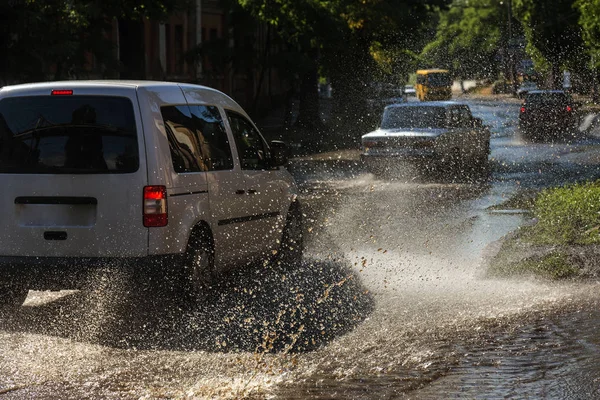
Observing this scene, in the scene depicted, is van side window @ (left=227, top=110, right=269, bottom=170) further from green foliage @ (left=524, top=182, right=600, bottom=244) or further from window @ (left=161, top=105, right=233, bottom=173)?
green foliage @ (left=524, top=182, right=600, bottom=244)

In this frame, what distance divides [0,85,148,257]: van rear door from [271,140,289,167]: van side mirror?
2.29 metres

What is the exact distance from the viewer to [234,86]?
50125mm

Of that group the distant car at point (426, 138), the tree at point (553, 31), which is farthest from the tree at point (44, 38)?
the tree at point (553, 31)

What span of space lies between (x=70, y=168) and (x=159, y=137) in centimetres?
65

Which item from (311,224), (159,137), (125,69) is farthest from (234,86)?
(159,137)

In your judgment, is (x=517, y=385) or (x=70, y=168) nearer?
(x=517, y=385)

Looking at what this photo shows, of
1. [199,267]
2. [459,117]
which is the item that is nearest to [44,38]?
[459,117]

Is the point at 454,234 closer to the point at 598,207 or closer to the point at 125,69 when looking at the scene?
the point at 598,207

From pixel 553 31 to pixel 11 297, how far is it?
67.5 m

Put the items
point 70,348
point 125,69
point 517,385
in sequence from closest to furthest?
point 517,385 → point 70,348 → point 125,69

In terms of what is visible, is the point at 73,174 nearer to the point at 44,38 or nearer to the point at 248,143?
the point at 248,143

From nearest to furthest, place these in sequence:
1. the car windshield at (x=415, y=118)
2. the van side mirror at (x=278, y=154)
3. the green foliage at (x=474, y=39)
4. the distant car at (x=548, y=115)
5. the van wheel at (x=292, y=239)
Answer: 1. the van side mirror at (x=278, y=154)
2. the van wheel at (x=292, y=239)
3. the car windshield at (x=415, y=118)
4. the distant car at (x=548, y=115)
5. the green foliage at (x=474, y=39)

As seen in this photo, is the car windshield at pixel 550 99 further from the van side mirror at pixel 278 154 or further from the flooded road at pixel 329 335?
the van side mirror at pixel 278 154

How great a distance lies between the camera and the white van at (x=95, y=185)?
835cm
